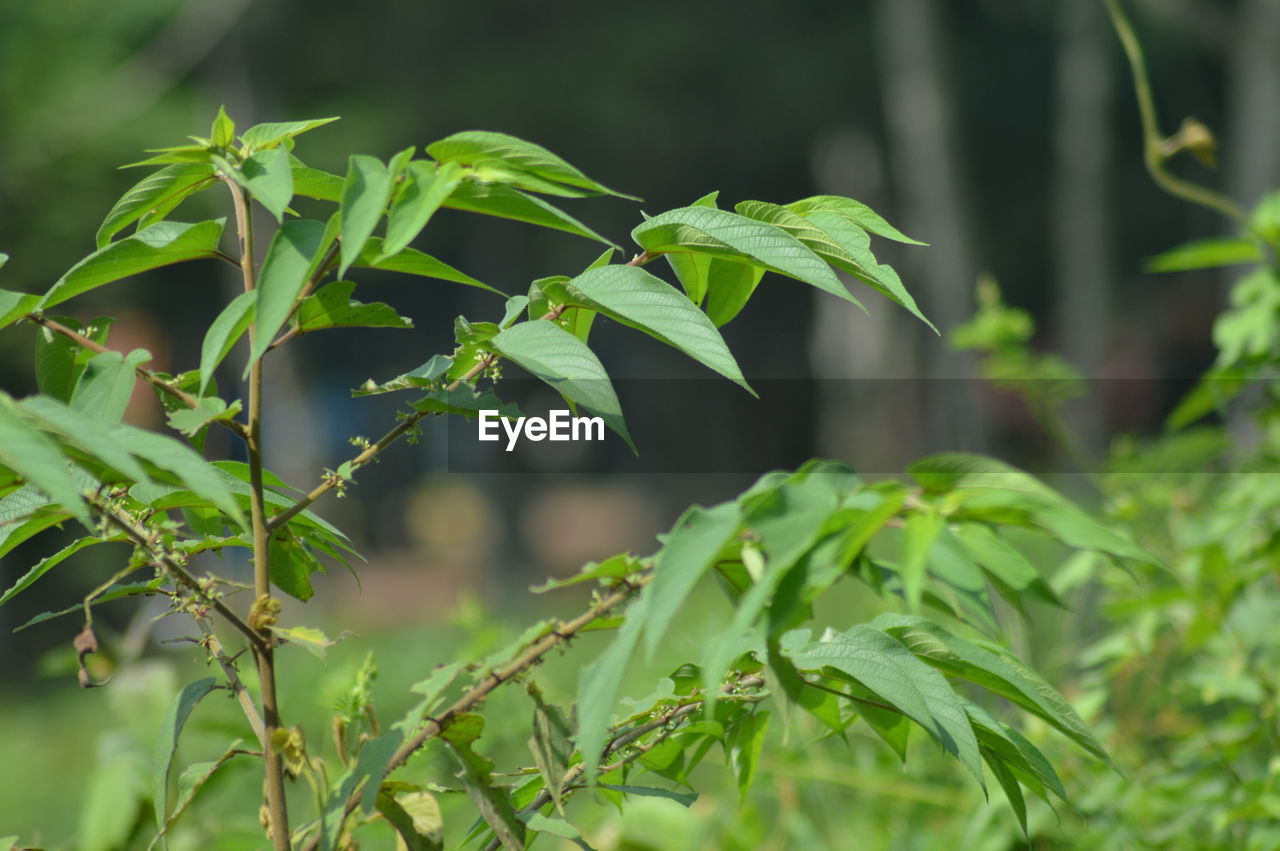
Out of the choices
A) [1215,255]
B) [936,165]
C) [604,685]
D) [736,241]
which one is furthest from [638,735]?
[936,165]

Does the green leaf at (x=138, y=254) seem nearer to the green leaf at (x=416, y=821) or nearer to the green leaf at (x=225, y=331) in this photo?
the green leaf at (x=225, y=331)

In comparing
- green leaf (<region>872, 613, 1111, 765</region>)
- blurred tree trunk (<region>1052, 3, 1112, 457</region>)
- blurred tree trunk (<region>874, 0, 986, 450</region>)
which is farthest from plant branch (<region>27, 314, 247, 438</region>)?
blurred tree trunk (<region>1052, 3, 1112, 457</region>)

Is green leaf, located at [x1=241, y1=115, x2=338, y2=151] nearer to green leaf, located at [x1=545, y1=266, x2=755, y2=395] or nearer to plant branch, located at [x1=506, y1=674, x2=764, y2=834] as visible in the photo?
green leaf, located at [x1=545, y1=266, x2=755, y2=395]

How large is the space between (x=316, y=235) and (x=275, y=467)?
1016 centimetres

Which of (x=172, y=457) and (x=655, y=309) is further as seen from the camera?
(x=655, y=309)

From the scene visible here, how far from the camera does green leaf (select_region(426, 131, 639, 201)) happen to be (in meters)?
0.64

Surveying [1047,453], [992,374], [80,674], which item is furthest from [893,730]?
[1047,453]

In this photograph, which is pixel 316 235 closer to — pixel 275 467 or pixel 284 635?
pixel 284 635

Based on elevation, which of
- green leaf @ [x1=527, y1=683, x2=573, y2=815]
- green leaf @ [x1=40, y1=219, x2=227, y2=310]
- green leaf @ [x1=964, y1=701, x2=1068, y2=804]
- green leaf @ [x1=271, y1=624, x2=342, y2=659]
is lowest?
green leaf @ [x1=964, y1=701, x2=1068, y2=804]

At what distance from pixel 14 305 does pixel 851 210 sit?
0.50 m

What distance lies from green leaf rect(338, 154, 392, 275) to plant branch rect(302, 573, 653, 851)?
9.2 inches

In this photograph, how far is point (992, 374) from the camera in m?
1.72

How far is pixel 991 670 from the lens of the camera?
661 millimetres

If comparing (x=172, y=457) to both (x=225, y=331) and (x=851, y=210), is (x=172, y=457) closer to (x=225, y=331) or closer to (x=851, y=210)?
(x=225, y=331)
